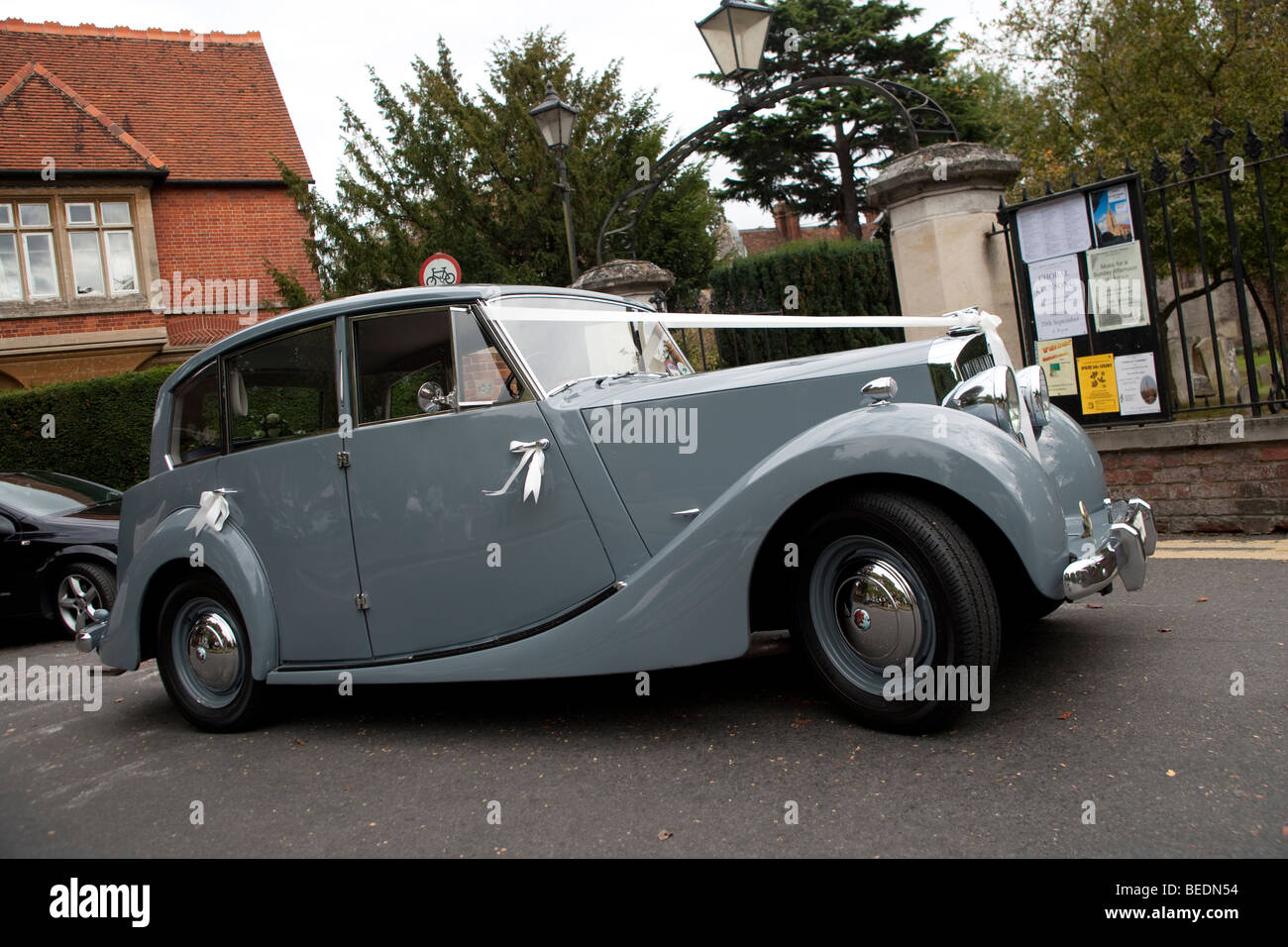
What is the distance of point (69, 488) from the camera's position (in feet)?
27.1

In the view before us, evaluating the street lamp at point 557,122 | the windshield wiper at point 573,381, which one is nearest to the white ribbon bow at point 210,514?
the windshield wiper at point 573,381

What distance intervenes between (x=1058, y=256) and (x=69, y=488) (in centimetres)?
856

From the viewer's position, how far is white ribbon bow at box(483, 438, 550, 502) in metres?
3.12

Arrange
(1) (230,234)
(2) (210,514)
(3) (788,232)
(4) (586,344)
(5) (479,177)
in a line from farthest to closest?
(3) (788,232), (1) (230,234), (5) (479,177), (2) (210,514), (4) (586,344)

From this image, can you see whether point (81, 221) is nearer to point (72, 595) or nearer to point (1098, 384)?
point (72, 595)

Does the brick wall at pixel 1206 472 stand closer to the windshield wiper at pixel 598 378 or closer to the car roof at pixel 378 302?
the windshield wiper at pixel 598 378

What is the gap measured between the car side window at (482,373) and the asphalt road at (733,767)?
123 centimetres

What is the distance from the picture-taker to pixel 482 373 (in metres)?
3.35

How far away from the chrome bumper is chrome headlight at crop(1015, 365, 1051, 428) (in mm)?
469

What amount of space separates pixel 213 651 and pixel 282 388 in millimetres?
1176

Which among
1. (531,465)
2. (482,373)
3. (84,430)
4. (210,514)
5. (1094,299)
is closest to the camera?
(531,465)

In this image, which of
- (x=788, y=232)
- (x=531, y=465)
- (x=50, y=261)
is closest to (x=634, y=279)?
(x=531, y=465)
